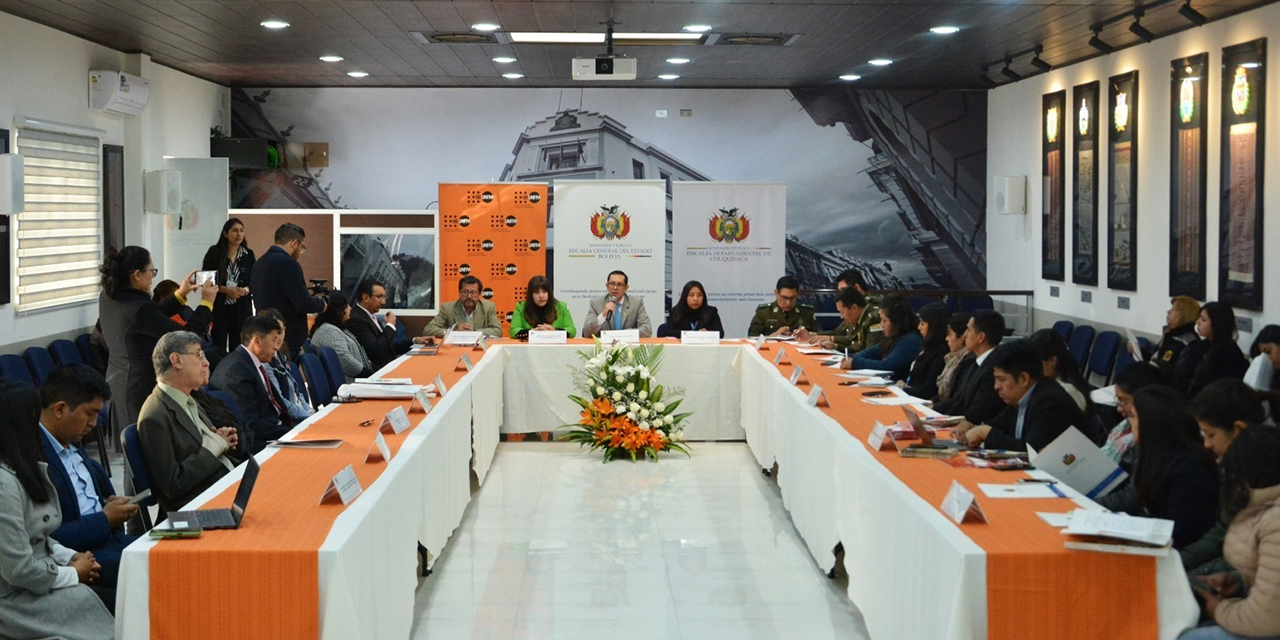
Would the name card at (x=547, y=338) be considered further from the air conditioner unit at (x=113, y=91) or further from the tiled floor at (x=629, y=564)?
the air conditioner unit at (x=113, y=91)

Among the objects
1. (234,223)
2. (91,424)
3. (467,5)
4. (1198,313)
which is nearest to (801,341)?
(1198,313)

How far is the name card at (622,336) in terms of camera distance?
27.4 feet

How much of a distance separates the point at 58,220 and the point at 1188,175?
8.01m

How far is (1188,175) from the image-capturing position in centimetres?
866

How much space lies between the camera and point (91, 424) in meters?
3.67

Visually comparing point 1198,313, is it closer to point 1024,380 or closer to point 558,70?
point 1024,380

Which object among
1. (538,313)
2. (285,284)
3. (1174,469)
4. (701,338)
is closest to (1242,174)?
(701,338)

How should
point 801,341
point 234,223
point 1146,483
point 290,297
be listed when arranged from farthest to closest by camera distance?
point 801,341 < point 234,223 < point 290,297 < point 1146,483

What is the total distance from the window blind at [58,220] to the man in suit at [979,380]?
20.1 feet

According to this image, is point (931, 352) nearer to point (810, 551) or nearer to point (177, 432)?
point (810, 551)

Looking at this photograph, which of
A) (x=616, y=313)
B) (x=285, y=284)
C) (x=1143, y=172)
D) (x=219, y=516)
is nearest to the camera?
(x=219, y=516)

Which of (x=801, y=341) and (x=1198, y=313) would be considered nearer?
(x=1198, y=313)

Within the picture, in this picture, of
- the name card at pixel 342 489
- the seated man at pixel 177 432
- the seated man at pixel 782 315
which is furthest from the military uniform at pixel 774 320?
the name card at pixel 342 489

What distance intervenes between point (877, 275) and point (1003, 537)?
10100mm
